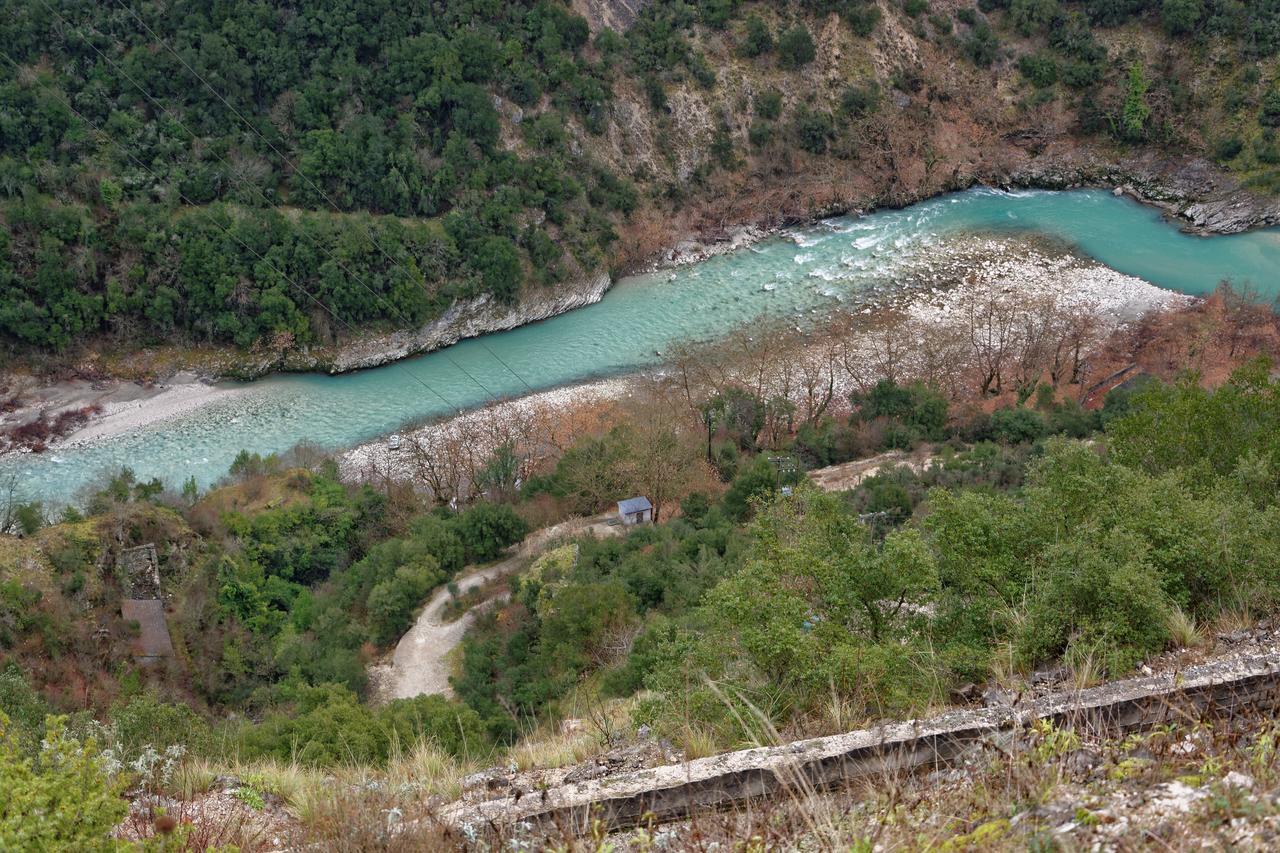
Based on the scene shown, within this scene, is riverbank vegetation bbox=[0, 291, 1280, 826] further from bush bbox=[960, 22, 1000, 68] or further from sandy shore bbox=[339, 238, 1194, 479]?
bush bbox=[960, 22, 1000, 68]

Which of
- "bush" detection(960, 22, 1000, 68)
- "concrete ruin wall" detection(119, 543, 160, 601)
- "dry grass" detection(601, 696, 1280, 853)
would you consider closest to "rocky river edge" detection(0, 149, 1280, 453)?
"bush" detection(960, 22, 1000, 68)

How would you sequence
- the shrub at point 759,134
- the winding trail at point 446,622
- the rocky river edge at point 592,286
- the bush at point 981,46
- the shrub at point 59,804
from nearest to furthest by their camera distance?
the shrub at point 59,804 → the winding trail at point 446,622 → the rocky river edge at point 592,286 → the shrub at point 759,134 → the bush at point 981,46

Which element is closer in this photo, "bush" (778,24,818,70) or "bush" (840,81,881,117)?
"bush" (778,24,818,70)

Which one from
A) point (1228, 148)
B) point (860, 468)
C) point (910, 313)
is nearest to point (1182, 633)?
point (860, 468)

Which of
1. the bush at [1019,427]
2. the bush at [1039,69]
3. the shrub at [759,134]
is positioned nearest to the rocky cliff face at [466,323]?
the shrub at [759,134]

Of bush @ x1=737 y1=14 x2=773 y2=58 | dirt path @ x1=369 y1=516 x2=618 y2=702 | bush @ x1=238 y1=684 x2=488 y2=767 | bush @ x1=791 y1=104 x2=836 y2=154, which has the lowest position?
dirt path @ x1=369 y1=516 x2=618 y2=702

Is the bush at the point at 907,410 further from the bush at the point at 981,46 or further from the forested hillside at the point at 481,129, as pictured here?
the bush at the point at 981,46

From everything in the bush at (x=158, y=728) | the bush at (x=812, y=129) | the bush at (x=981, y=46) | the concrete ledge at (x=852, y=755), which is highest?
the bush at (x=981, y=46)
